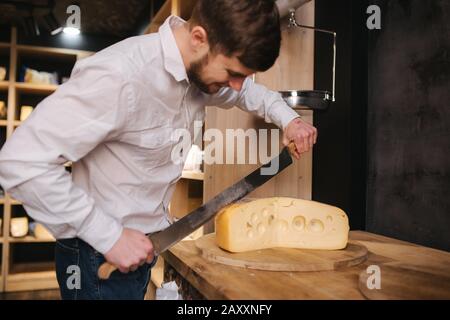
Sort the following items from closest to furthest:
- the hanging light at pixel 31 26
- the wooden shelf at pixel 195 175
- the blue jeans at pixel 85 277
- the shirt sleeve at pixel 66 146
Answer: the shirt sleeve at pixel 66 146 → the blue jeans at pixel 85 277 → the wooden shelf at pixel 195 175 → the hanging light at pixel 31 26

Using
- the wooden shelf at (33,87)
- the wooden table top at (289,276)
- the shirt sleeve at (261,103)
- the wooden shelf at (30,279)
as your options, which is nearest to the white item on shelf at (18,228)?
the wooden shelf at (30,279)

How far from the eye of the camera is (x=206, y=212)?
4.25ft

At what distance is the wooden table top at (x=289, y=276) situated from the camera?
990 millimetres

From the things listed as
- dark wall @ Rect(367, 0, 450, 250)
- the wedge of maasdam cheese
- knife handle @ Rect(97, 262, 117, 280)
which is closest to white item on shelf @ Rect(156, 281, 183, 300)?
the wedge of maasdam cheese

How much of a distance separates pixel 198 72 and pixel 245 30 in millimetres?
201

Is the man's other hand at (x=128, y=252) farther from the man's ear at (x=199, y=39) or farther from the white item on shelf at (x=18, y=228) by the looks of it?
the white item on shelf at (x=18, y=228)

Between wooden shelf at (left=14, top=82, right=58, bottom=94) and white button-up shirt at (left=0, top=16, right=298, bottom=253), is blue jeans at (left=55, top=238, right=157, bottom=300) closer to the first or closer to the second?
white button-up shirt at (left=0, top=16, right=298, bottom=253)

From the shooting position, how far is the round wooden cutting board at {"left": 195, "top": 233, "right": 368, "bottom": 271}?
1.18m

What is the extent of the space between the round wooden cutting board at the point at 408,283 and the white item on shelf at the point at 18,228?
3.33 meters

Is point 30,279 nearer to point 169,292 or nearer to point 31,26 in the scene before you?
point 31,26

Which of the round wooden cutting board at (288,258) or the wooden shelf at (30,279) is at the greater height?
the round wooden cutting board at (288,258)

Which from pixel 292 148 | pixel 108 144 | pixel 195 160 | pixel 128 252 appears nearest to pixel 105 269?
pixel 128 252

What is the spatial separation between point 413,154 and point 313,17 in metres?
0.78

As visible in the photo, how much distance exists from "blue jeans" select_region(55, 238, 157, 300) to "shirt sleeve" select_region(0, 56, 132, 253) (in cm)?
17
